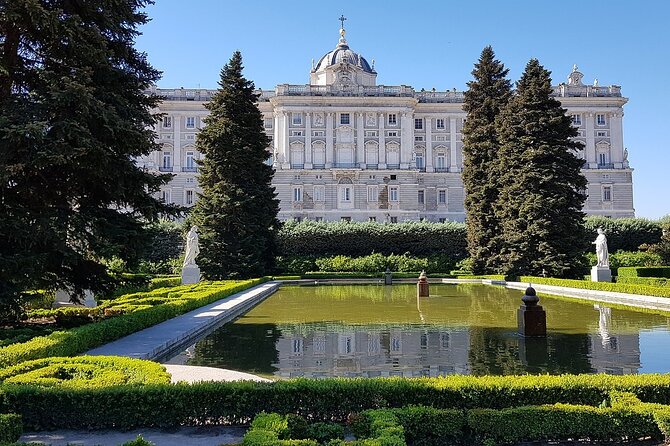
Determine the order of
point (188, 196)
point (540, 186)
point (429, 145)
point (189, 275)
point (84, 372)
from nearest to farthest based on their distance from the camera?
Result: point (84, 372) → point (189, 275) → point (540, 186) → point (188, 196) → point (429, 145)

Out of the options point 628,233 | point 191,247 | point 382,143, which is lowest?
point 191,247

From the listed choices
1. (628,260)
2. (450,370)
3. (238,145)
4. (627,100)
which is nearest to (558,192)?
(628,260)

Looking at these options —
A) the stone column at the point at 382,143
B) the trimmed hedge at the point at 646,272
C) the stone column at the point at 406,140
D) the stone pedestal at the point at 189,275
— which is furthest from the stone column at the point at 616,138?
the stone pedestal at the point at 189,275

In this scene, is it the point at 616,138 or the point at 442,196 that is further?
the point at 616,138

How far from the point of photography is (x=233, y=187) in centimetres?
2462

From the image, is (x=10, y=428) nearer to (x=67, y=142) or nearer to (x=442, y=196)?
(x=67, y=142)

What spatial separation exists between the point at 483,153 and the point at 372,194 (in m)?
25.0

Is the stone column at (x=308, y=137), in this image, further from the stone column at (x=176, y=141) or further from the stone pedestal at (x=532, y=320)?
the stone pedestal at (x=532, y=320)

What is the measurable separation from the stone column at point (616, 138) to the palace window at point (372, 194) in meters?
26.7

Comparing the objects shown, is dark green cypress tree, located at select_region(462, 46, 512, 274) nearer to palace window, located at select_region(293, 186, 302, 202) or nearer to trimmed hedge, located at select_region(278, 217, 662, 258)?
trimmed hedge, located at select_region(278, 217, 662, 258)

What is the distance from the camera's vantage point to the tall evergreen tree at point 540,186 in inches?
968

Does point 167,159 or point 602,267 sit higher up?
point 167,159

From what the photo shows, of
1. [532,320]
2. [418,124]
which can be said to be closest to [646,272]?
[532,320]

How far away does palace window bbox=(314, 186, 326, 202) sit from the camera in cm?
5569
